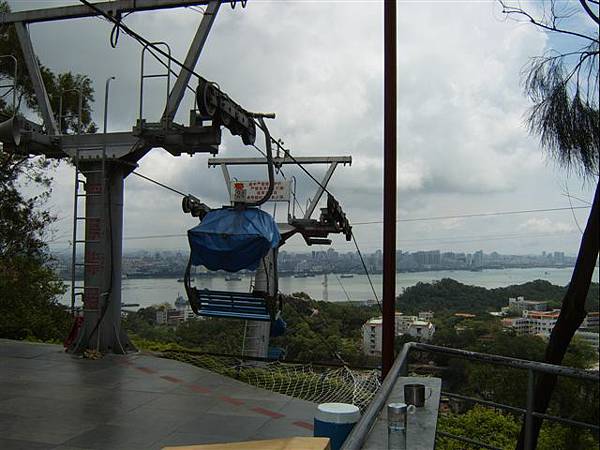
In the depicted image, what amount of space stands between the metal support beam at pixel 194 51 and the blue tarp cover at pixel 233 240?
54.3 inches

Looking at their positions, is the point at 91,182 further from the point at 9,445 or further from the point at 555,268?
the point at 555,268

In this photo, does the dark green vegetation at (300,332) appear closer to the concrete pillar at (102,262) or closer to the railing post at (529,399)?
the concrete pillar at (102,262)

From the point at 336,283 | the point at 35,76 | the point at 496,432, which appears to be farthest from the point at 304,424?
the point at 336,283

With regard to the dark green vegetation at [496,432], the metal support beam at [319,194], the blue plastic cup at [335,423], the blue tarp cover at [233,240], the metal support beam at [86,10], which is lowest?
the dark green vegetation at [496,432]

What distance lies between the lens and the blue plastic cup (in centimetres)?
255

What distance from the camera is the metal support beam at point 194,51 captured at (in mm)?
6730

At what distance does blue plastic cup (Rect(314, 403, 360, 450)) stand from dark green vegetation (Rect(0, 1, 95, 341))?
8.60 metres

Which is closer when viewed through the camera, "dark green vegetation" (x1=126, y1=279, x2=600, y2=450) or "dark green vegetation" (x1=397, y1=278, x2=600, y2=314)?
"dark green vegetation" (x1=126, y1=279, x2=600, y2=450)

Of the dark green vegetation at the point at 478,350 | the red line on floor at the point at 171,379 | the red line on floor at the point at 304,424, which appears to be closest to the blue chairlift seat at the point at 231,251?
the dark green vegetation at the point at 478,350

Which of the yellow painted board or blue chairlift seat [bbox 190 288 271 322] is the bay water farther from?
the yellow painted board

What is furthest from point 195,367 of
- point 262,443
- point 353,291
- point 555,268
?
point 353,291

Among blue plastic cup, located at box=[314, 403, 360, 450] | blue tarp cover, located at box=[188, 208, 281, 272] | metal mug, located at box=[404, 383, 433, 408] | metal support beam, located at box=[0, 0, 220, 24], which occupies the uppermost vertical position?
metal support beam, located at box=[0, 0, 220, 24]

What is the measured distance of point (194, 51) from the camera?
6805mm

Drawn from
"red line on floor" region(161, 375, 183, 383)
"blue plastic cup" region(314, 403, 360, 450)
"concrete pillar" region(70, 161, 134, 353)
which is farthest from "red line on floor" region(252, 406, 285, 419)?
"concrete pillar" region(70, 161, 134, 353)
